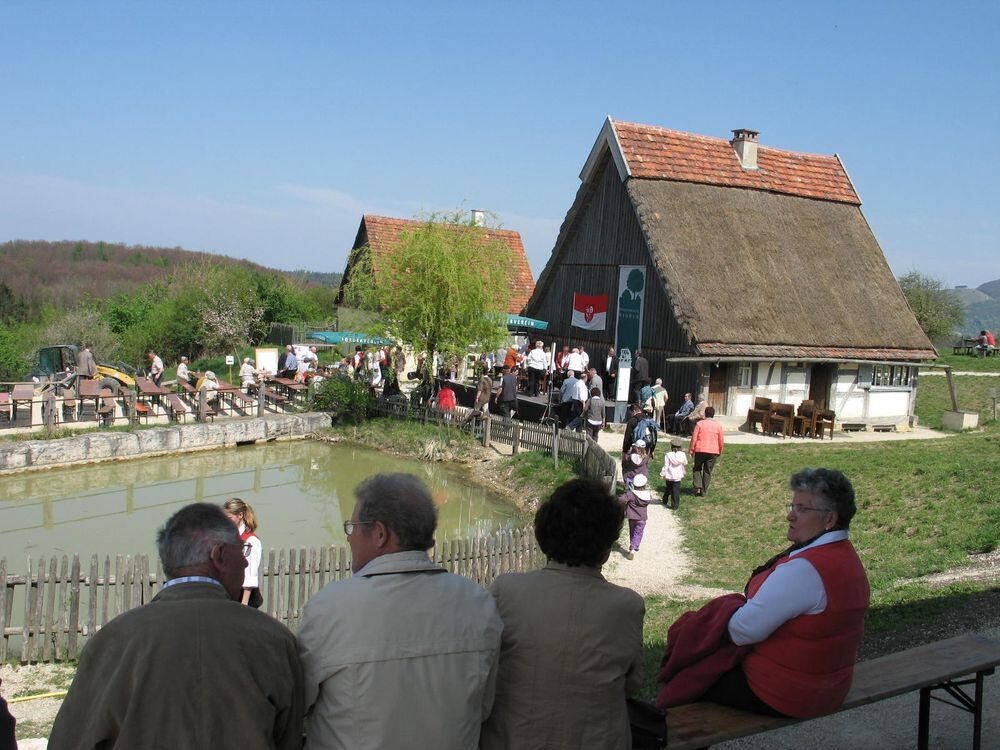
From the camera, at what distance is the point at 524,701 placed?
10.8 ft

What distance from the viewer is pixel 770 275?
24.2m

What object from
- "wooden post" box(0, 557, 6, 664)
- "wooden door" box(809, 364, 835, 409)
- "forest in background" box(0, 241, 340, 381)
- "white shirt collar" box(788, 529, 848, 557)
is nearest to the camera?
"white shirt collar" box(788, 529, 848, 557)

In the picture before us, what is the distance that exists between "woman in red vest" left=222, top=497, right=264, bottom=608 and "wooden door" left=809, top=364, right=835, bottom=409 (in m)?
19.7

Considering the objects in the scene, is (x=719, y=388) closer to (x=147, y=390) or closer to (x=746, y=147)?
(x=746, y=147)

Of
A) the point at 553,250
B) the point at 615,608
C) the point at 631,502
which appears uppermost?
the point at 553,250

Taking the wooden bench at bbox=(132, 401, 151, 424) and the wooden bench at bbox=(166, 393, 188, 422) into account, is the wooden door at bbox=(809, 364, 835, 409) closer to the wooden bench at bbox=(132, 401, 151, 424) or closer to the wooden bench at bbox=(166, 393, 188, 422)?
the wooden bench at bbox=(166, 393, 188, 422)

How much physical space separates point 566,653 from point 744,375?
66.6 ft

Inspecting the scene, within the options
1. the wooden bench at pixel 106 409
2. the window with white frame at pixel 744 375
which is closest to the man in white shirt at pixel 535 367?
the window with white frame at pixel 744 375

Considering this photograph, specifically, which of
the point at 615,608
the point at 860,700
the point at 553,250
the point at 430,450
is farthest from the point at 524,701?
the point at 553,250

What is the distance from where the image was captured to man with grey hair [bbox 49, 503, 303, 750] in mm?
2650

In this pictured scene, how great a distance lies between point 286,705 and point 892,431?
24018 mm

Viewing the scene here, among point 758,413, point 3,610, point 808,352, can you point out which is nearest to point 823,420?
point 758,413

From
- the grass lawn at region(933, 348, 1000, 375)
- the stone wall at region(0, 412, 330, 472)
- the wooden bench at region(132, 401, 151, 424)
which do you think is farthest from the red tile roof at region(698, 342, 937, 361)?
the wooden bench at region(132, 401, 151, 424)

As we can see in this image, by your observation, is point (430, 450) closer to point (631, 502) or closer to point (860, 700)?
point (631, 502)
